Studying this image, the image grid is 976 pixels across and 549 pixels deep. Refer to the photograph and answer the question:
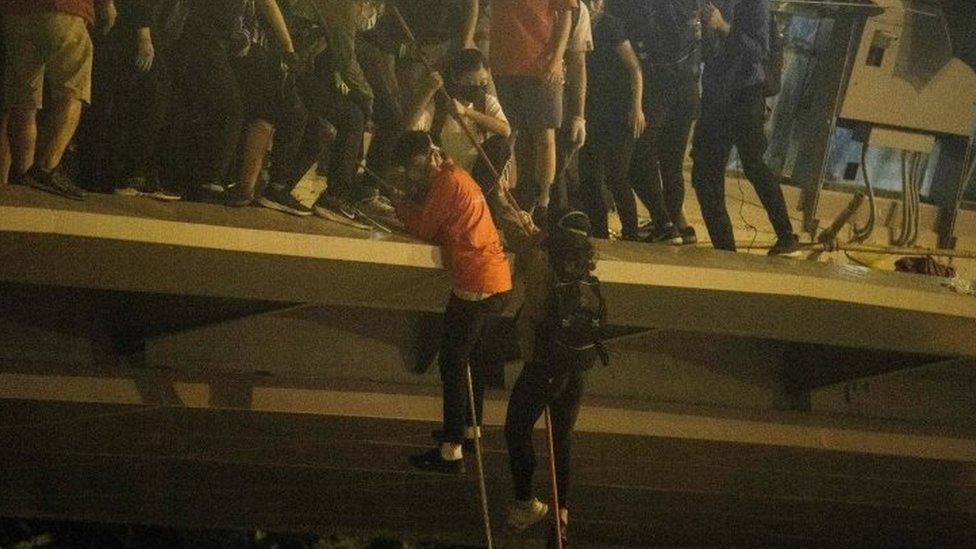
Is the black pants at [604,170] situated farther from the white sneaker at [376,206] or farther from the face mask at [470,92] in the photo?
the white sneaker at [376,206]

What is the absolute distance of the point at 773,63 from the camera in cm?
832

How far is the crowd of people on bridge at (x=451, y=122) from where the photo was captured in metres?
6.71

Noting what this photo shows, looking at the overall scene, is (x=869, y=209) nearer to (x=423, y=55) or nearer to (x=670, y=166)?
(x=670, y=166)

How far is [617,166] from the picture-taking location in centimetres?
810

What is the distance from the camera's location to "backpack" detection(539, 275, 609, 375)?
6414 millimetres

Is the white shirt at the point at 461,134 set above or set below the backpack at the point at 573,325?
above

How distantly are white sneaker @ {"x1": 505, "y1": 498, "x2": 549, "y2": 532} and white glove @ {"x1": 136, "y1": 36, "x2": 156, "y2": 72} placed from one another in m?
2.93

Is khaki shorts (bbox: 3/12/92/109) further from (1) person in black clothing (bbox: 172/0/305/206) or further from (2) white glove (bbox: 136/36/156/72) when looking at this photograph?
(1) person in black clothing (bbox: 172/0/305/206)

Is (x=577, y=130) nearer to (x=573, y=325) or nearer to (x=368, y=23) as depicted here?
(x=368, y=23)

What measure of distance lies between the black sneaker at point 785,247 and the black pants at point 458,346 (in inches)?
95.8

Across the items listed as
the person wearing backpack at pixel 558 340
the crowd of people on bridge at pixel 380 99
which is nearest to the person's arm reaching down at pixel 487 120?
the crowd of people on bridge at pixel 380 99

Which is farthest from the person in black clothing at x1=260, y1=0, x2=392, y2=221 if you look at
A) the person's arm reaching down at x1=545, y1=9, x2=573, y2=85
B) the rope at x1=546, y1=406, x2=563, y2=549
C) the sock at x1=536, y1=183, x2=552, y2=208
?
the rope at x1=546, y1=406, x2=563, y2=549

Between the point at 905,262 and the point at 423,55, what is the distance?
155 inches

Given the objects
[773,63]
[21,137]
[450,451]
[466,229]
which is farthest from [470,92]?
[21,137]
